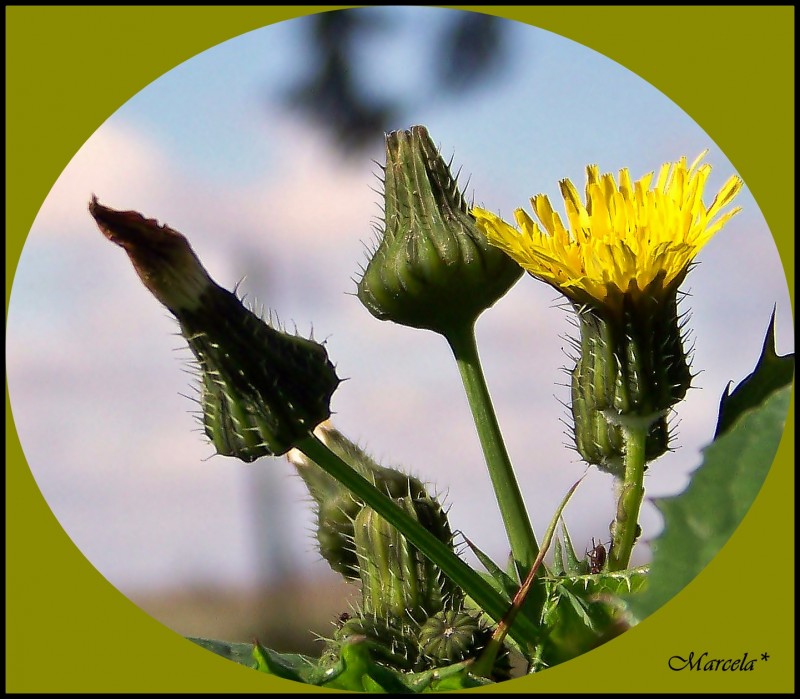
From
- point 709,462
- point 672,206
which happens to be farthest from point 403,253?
point 709,462

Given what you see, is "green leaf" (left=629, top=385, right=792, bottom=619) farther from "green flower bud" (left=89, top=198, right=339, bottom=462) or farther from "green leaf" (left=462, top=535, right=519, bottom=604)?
"green flower bud" (left=89, top=198, right=339, bottom=462)

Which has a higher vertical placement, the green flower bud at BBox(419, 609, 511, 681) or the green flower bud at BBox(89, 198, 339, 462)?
the green flower bud at BBox(89, 198, 339, 462)

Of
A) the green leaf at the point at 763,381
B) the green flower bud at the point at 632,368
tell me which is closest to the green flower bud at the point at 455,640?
the green flower bud at the point at 632,368

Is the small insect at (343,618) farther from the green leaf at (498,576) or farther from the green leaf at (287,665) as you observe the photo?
the green leaf at (498,576)

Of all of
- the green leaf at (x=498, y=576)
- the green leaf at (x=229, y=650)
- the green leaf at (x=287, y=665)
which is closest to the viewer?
the green leaf at (x=287, y=665)

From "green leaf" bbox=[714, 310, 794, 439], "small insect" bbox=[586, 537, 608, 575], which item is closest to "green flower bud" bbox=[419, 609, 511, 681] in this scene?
"small insect" bbox=[586, 537, 608, 575]

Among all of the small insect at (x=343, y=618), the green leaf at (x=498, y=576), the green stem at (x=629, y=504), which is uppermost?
the green stem at (x=629, y=504)
